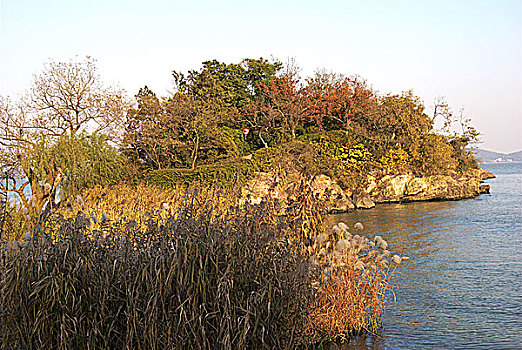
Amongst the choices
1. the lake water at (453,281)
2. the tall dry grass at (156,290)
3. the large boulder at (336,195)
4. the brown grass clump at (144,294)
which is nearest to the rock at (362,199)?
the large boulder at (336,195)

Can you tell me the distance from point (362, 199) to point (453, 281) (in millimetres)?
10974

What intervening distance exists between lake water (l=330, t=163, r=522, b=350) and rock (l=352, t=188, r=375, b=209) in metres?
2.33

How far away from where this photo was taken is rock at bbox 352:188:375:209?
1898cm

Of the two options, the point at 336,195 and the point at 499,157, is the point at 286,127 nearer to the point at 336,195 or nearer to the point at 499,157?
the point at 336,195

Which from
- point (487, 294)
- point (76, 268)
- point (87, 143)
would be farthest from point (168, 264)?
point (87, 143)

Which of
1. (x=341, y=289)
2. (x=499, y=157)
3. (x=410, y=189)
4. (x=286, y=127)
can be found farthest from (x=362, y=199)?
(x=499, y=157)

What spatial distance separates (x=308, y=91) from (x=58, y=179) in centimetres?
1304

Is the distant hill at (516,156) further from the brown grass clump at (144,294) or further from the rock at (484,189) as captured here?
the brown grass clump at (144,294)

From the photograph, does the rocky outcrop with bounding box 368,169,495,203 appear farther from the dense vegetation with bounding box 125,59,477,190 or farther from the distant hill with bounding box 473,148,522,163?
the distant hill with bounding box 473,148,522,163

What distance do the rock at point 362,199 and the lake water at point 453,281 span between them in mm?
2326

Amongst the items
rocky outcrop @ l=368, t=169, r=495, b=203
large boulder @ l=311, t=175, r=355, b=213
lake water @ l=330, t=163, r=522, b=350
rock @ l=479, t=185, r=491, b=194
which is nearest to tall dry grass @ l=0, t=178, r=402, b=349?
lake water @ l=330, t=163, r=522, b=350

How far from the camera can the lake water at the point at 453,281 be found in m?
5.75

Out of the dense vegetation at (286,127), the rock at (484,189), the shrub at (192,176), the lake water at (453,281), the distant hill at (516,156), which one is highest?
the distant hill at (516,156)

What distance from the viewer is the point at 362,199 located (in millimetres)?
19219
